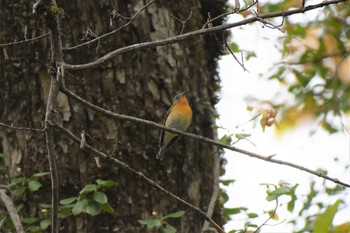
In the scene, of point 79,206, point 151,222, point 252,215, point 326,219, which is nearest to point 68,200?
point 79,206

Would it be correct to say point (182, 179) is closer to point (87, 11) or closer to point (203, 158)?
point (203, 158)

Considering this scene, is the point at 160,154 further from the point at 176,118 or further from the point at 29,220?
the point at 29,220

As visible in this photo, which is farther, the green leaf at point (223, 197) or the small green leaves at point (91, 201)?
the green leaf at point (223, 197)

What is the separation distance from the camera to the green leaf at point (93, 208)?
120 inches

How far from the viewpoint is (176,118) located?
3.75m

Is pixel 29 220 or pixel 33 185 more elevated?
pixel 33 185

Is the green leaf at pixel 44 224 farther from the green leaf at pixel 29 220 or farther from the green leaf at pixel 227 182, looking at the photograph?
the green leaf at pixel 227 182

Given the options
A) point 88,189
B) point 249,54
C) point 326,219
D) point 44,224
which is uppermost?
point 249,54

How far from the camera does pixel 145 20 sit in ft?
11.5

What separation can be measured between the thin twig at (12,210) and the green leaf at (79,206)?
250mm

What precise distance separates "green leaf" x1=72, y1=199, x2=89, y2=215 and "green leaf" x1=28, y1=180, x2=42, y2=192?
21 cm

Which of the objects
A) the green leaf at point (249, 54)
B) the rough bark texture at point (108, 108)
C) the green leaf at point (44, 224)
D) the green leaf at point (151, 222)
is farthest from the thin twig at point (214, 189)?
the green leaf at point (249, 54)

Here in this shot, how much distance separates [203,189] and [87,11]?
3.66 ft

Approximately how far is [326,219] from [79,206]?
1.36m
